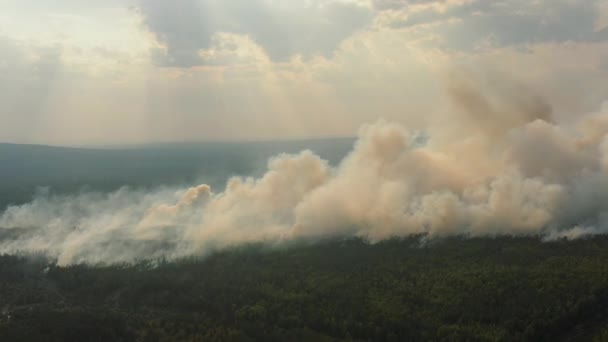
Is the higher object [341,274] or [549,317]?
[341,274]

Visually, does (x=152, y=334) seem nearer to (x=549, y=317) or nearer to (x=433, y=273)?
(x=433, y=273)

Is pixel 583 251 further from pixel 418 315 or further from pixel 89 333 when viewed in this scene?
pixel 89 333

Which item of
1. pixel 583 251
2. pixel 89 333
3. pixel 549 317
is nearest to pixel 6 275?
→ pixel 89 333

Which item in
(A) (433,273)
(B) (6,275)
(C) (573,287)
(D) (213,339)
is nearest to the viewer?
(D) (213,339)

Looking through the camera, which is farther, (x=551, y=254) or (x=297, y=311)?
(x=551, y=254)

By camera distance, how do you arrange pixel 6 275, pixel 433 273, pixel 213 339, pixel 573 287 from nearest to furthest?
pixel 213 339, pixel 573 287, pixel 433 273, pixel 6 275

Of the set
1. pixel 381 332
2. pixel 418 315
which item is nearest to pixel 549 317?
pixel 418 315
